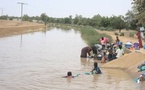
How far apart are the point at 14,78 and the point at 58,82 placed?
2.00 m

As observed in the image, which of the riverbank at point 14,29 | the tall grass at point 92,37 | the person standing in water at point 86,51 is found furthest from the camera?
the riverbank at point 14,29

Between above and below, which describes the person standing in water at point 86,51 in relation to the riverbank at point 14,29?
above

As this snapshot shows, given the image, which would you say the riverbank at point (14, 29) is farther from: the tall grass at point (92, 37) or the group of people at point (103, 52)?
the group of people at point (103, 52)

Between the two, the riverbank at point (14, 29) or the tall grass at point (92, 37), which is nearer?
the tall grass at point (92, 37)

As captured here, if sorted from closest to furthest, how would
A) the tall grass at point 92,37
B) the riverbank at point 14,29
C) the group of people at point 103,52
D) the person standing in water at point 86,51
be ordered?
the group of people at point 103,52
the person standing in water at point 86,51
the tall grass at point 92,37
the riverbank at point 14,29

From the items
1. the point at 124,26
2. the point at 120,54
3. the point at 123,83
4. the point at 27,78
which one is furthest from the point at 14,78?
the point at 124,26

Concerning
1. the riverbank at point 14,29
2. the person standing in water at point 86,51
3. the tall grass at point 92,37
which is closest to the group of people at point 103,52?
the person standing in water at point 86,51

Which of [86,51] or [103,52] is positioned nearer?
[103,52]

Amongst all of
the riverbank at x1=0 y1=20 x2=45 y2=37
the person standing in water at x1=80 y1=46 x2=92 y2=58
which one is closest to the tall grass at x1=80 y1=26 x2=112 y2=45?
the person standing in water at x1=80 y1=46 x2=92 y2=58

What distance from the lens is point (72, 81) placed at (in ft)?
43.3

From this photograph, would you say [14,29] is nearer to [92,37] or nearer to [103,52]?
[92,37]

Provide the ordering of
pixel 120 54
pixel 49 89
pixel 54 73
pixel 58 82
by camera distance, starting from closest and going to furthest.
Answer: pixel 49 89 < pixel 58 82 < pixel 54 73 < pixel 120 54

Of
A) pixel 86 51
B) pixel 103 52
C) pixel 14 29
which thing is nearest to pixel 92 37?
pixel 86 51

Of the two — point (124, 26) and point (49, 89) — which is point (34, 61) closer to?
point (49, 89)
